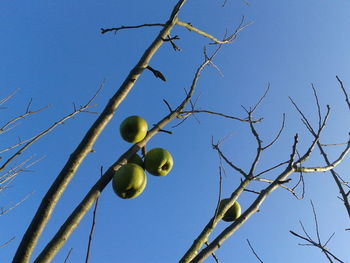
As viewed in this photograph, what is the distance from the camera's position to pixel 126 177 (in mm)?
2529

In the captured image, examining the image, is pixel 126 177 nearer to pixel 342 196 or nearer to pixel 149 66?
pixel 149 66

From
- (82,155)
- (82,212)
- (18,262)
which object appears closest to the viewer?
(18,262)

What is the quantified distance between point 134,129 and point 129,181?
625 mm

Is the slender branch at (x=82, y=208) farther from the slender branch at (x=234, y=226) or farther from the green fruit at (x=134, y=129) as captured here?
the slender branch at (x=234, y=226)

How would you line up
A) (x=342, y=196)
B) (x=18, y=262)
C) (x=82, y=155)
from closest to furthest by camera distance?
(x=18, y=262)
(x=82, y=155)
(x=342, y=196)

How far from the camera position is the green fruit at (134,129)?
3035mm

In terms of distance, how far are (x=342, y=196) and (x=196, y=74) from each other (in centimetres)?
169

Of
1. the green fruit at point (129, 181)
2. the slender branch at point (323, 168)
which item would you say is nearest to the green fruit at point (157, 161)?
the green fruit at point (129, 181)

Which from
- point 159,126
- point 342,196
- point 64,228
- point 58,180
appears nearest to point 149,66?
point 159,126

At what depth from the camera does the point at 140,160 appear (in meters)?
3.03

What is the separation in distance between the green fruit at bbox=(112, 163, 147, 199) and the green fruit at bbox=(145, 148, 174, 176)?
0.18m

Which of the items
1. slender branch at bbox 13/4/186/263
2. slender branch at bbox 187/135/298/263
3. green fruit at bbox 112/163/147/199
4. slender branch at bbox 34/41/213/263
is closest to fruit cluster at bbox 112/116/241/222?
green fruit at bbox 112/163/147/199

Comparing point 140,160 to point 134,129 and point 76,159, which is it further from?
point 76,159

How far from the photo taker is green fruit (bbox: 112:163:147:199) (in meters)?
2.52
